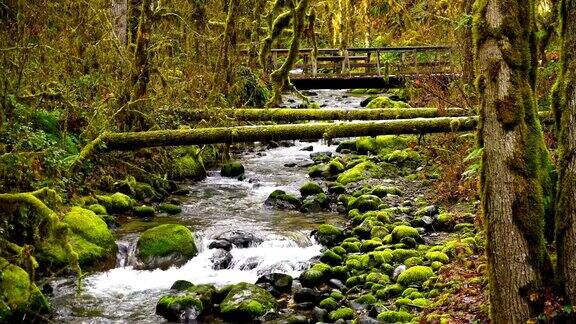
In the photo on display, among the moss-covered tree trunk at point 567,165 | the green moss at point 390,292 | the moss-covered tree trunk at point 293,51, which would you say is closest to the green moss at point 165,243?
the green moss at point 390,292

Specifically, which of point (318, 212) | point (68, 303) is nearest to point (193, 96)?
point (318, 212)

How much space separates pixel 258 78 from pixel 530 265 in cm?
1469

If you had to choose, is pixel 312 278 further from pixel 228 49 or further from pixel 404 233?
pixel 228 49

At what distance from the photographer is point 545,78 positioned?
414 inches

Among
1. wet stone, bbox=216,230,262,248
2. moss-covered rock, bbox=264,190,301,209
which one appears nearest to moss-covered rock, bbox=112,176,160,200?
moss-covered rock, bbox=264,190,301,209

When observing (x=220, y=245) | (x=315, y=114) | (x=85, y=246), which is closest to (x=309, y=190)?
(x=315, y=114)

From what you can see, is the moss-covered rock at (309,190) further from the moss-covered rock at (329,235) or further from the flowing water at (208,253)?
the moss-covered rock at (329,235)

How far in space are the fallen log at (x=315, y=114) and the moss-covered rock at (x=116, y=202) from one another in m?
2.52

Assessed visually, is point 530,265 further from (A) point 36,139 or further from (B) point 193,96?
(B) point 193,96

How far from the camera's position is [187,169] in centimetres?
1538

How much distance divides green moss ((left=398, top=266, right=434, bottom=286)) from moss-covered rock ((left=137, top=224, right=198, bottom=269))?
3.61 m

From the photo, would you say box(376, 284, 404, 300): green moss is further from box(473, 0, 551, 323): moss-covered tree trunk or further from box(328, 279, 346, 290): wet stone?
box(473, 0, 551, 323): moss-covered tree trunk

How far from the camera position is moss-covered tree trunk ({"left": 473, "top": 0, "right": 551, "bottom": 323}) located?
16.5 feet

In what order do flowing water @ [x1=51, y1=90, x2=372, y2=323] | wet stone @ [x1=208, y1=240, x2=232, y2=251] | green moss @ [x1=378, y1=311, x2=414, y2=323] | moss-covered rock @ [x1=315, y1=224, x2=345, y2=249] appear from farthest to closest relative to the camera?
moss-covered rock @ [x1=315, y1=224, x2=345, y2=249]
wet stone @ [x1=208, y1=240, x2=232, y2=251]
flowing water @ [x1=51, y1=90, x2=372, y2=323]
green moss @ [x1=378, y1=311, x2=414, y2=323]
